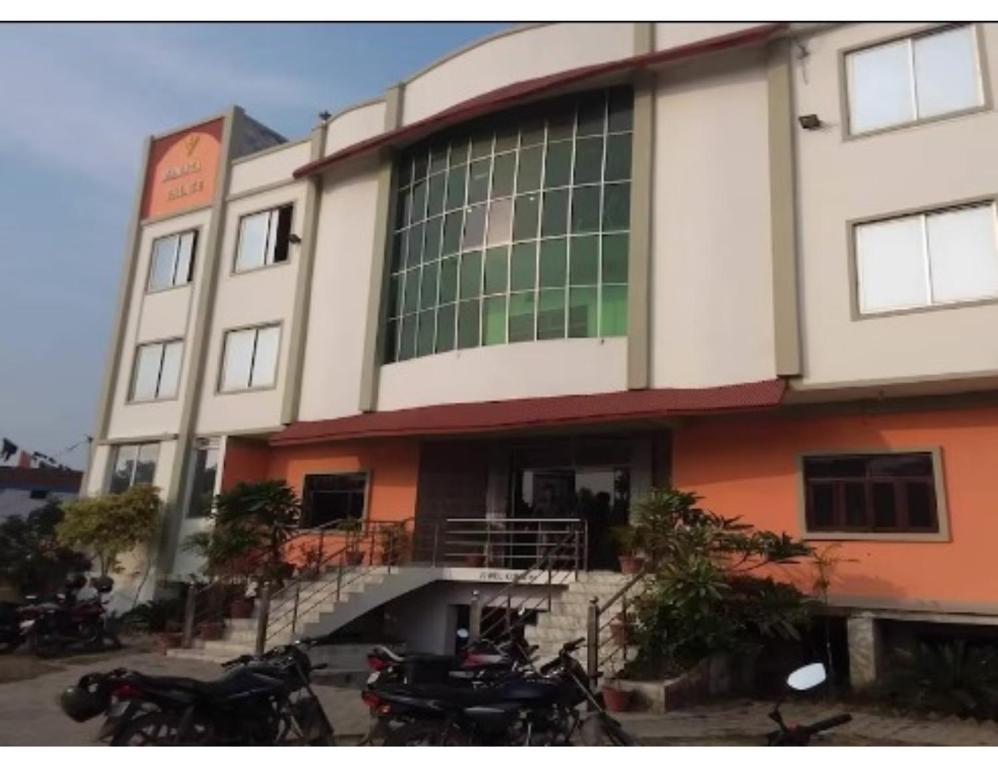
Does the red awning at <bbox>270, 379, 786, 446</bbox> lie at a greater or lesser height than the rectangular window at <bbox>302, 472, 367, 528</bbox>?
greater

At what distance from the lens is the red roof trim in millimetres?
12555

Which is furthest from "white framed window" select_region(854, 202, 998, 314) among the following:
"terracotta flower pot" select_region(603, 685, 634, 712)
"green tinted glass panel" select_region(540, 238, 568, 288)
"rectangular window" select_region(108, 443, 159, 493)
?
"rectangular window" select_region(108, 443, 159, 493)

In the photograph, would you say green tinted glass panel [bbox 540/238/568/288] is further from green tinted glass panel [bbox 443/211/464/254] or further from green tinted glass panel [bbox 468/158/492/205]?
green tinted glass panel [bbox 443/211/464/254]

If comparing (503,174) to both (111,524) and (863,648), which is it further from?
(111,524)

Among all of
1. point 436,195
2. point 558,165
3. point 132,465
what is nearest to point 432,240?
point 436,195

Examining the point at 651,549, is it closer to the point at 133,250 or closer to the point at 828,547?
the point at 828,547

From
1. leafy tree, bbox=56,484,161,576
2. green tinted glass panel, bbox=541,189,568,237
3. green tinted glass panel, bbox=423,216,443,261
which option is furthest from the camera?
leafy tree, bbox=56,484,161,576

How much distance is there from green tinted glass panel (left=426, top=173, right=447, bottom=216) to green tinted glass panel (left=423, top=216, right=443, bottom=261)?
0.60 ft

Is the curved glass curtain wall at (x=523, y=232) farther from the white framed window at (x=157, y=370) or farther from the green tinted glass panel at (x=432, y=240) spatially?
the white framed window at (x=157, y=370)

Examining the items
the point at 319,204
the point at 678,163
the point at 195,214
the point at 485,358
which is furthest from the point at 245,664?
the point at 195,214

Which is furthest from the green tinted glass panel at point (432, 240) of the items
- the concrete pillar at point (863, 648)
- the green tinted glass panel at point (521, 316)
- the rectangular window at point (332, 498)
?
the concrete pillar at point (863, 648)

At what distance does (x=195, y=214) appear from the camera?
19906 mm

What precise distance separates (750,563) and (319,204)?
11612 mm

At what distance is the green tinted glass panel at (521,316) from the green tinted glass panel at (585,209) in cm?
137
